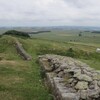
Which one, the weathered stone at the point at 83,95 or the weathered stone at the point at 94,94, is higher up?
the weathered stone at the point at 94,94

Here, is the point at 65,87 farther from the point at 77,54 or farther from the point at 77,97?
the point at 77,54

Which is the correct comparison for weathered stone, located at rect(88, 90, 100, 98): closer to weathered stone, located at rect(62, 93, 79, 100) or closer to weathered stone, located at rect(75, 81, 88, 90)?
weathered stone, located at rect(62, 93, 79, 100)

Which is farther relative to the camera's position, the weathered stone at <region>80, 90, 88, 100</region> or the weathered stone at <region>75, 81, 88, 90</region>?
the weathered stone at <region>75, 81, 88, 90</region>

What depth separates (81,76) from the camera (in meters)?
15.1

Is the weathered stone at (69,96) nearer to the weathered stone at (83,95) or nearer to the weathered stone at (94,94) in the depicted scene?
the weathered stone at (83,95)

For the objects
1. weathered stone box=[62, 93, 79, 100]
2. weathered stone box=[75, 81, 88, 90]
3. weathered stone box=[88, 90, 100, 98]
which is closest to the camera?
weathered stone box=[62, 93, 79, 100]

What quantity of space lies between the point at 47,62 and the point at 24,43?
2019 cm

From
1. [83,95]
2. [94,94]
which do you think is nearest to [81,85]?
[83,95]

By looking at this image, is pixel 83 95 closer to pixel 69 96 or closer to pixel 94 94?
pixel 94 94

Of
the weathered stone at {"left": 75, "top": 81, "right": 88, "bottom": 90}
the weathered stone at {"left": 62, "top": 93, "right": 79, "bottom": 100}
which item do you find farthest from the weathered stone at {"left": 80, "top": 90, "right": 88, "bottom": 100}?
the weathered stone at {"left": 75, "top": 81, "right": 88, "bottom": 90}

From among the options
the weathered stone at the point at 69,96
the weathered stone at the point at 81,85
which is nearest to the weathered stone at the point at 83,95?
the weathered stone at the point at 69,96

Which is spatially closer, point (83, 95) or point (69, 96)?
point (69, 96)

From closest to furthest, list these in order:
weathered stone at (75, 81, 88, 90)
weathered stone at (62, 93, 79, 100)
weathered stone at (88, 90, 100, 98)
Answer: weathered stone at (62, 93, 79, 100) < weathered stone at (88, 90, 100, 98) < weathered stone at (75, 81, 88, 90)

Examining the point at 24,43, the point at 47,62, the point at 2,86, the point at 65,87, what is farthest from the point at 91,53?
the point at 65,87
